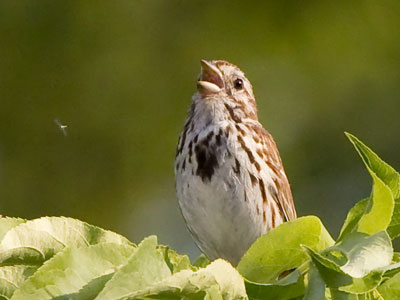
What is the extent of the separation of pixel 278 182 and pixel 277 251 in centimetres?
185

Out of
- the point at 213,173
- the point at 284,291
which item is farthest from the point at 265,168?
the point at 284,291

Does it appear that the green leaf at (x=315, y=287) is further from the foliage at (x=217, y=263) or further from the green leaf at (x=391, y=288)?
the green leaf at (x=391, y=288)

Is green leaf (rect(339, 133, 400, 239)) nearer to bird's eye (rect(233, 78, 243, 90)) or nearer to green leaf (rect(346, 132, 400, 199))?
green leaf (rect(346, 132, 400, 199))

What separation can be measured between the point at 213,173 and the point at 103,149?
4.30 feet

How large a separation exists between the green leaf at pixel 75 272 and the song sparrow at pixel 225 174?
1.78 meters

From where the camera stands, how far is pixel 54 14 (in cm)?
470

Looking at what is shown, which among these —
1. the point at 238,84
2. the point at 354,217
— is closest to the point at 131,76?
the point at 238,84

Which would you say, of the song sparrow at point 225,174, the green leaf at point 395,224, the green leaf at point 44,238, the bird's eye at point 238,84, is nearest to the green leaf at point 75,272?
the green leaf at point 44,238

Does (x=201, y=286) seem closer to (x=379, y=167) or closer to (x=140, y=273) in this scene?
(x=140, y=273)

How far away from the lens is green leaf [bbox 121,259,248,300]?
1663 mm

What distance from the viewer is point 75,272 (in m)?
1.71

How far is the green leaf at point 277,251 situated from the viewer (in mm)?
1946

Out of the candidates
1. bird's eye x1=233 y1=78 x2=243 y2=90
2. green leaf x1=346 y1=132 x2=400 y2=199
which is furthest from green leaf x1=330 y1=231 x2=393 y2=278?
bird's eye x1=233 y1=78 x2=243 y2=90

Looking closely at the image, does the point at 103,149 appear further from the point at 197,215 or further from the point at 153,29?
the point at 197,215
